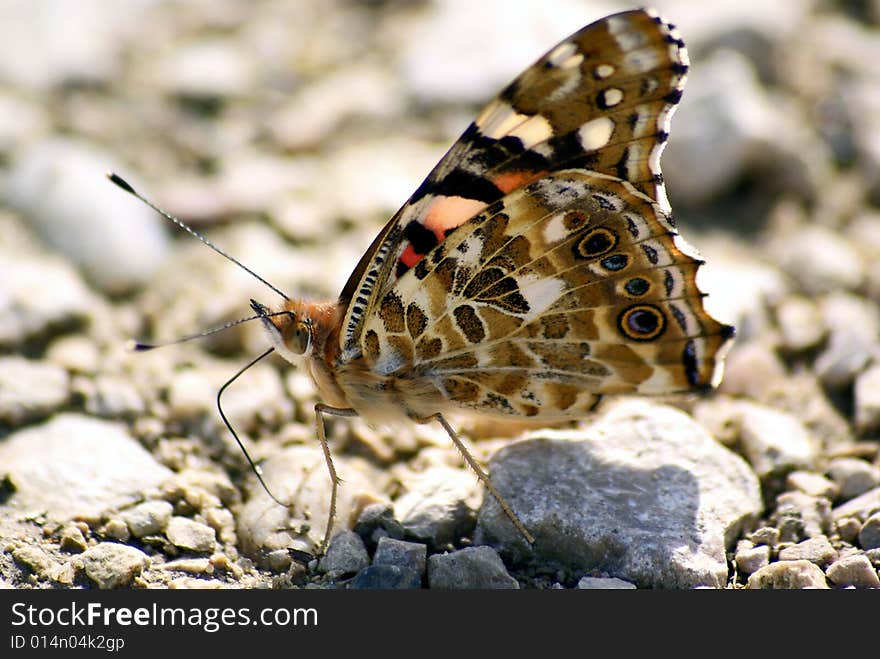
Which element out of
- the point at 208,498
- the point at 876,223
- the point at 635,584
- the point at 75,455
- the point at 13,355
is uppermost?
the point at 876,223

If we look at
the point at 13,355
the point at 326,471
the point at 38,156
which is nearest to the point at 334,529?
the point at 326,471

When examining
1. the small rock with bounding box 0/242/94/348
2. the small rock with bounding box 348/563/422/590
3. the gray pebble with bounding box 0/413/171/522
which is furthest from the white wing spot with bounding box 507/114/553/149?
the small rock with bounding box 0/242/94/348

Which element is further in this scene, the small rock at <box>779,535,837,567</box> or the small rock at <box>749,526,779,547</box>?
the small rock at <box>749,526,779,547</box>

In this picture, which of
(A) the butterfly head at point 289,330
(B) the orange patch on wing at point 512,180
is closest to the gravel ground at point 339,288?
(A) the butterfly head at point 289,330

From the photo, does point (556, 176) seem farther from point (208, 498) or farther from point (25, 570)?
point (25, 570)

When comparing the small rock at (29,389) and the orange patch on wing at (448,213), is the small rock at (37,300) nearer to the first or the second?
the small rock at (29,389)

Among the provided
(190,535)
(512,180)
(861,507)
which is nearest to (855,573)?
(861,507)

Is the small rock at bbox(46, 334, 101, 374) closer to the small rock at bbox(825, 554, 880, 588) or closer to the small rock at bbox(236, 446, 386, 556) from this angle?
the small rock at bbox(236, 446, 386, 556)
